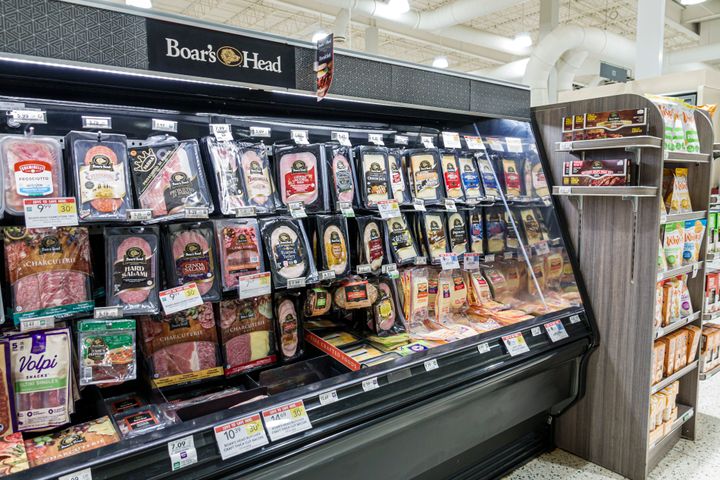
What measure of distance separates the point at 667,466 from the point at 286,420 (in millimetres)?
2517

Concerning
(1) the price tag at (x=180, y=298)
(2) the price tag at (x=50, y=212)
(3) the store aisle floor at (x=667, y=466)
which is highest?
(2) the price tag at (x=50, y=212)

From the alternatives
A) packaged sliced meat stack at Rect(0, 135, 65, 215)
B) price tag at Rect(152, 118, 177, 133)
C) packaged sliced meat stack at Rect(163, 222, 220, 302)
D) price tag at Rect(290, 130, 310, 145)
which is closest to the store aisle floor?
packaged sliced meat stack at Rect(163, 222, 220, 302)

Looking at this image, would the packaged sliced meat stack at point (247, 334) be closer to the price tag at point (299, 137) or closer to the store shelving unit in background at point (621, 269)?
the price tag at point (299, 137)

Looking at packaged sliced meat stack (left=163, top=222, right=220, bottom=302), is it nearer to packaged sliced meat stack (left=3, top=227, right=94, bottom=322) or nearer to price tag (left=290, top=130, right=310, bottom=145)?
packaged sliced meat stack (left=3, top=227, right=94, bottom=322)

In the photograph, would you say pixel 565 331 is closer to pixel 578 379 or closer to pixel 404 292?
pixel 578 379

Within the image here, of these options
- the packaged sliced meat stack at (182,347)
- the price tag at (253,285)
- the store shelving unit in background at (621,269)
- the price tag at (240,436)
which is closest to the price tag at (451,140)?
the store shelving unit in background at (621,269)

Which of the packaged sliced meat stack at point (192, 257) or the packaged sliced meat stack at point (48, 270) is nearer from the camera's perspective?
the packaged sliced meat stack at point (48, 270)

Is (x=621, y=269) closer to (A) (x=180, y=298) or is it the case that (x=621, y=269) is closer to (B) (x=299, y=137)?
(B) (x=299, y=137)

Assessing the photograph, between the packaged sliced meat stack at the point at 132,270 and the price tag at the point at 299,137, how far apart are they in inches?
31.7

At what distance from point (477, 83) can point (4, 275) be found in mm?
2228

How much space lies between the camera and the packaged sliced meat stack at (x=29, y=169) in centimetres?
146

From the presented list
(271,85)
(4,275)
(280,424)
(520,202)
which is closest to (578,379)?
(520,202)

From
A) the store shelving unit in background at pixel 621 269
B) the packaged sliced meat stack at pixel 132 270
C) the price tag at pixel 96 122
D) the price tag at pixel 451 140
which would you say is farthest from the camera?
the price tag at pixel 451 140

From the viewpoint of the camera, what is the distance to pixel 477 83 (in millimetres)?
2529
